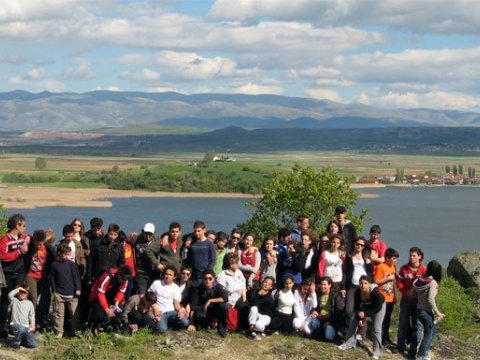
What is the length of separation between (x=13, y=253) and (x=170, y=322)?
6.97ft

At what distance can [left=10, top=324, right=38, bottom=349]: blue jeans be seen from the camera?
1027 centimetres

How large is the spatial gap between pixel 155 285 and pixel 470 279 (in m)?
8.82

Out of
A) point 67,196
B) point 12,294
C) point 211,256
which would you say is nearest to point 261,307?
point 211,256

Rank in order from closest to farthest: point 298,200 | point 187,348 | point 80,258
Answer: point 187,348 < point 80,258 < point 298,200

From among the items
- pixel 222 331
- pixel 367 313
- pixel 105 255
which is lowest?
pixel 222 331

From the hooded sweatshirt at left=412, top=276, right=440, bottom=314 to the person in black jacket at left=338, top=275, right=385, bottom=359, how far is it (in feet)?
1.43

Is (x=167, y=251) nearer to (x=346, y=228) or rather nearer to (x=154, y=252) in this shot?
(x=154, y=252)

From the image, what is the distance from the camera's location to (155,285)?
36.0 ft

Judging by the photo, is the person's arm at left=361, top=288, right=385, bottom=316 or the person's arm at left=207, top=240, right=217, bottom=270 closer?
the person's arm at left=361, top=288, right=385, bottom=316

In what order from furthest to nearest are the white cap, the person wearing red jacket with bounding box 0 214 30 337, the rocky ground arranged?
1. the white cap
2. the person wearing red jacket with bounding box 0 214 30 337
3. the rocky ground

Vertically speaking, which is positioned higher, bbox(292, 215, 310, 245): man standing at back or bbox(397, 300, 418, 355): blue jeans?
bbox(292, 215, 310, 245): man standing at back

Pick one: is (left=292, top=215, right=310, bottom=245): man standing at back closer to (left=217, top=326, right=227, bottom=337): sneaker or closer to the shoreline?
(left=217, top=326, right=227, bottom=337): sneaker

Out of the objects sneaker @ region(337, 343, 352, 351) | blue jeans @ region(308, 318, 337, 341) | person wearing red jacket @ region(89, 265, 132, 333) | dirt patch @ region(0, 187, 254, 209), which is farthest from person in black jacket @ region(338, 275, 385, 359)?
dirt patch @ region(0, 187, 254, 209)

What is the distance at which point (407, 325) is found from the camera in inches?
444
